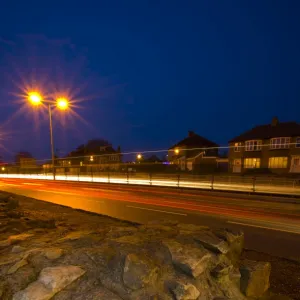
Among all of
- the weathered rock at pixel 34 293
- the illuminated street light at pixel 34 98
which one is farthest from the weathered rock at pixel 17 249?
the illuminated street light at pixel 34 98

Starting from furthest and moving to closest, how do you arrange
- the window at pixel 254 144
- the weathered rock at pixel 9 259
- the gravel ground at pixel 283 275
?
the window at pixel 254 144 → the gravel ground at pixel 283 275 → the weathered rock at pixel 9 259

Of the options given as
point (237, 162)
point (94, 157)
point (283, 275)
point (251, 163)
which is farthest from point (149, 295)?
point (94, 157)

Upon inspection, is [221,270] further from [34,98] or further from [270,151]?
[270,151]

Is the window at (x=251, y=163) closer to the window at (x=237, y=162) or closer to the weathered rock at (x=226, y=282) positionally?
the window at (x=237, y=162)

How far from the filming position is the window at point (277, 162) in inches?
1402

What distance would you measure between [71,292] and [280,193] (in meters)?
18.2

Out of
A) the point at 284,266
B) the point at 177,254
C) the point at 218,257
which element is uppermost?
the point at 177,254

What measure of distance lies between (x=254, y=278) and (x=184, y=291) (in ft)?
5.66

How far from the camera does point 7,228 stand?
505 cm

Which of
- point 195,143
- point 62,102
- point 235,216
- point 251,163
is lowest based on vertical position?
point 251,163

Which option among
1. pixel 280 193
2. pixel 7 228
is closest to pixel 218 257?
pixel 7 228

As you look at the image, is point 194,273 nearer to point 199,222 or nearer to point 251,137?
point 199,222

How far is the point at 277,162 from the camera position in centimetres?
3659

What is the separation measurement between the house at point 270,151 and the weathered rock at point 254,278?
1274 inches
